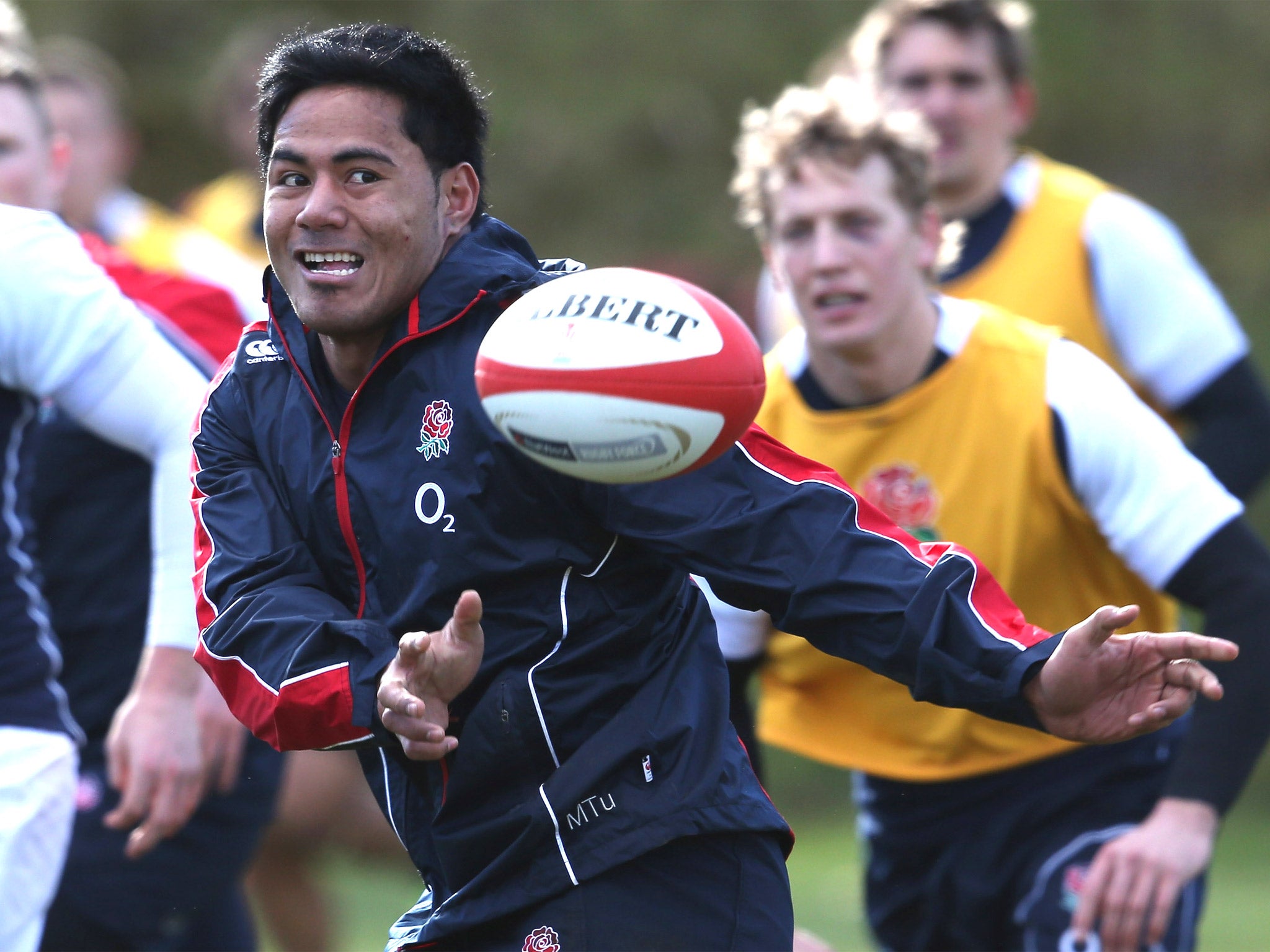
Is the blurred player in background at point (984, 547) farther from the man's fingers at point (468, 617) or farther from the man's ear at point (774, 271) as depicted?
the man's fingers at point (468, 617)

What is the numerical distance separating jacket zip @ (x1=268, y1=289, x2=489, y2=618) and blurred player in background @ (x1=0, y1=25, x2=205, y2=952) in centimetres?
89

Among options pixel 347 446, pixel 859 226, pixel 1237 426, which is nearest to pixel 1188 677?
pixel 347 446

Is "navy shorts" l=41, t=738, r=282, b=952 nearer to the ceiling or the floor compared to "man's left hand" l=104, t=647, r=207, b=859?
nearer to the floor

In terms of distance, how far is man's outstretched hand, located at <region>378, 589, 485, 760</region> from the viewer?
8.42 ft

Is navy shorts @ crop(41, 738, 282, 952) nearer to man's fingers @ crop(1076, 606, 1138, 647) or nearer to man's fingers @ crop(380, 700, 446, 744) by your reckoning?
man's fingers @ crop(380, 700, 446, 744)

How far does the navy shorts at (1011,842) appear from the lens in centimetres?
396

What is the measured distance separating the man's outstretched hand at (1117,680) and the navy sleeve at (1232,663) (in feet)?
3.60

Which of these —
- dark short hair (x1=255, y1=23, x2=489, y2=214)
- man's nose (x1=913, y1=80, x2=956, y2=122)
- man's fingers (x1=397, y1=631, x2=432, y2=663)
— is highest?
man's nose (x1=913, y1=80, x2=956, y2=122)

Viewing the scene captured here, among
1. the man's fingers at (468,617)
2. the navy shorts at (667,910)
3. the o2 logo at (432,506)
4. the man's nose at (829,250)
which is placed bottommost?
the navy shorts at (667,910)

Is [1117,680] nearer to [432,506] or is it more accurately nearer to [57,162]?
[432,506]

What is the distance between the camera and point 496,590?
286 centimetres

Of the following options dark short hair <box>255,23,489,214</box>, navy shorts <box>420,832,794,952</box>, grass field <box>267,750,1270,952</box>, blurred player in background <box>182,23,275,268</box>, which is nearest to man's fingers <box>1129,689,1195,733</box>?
navy shorts <box>420,832,794,952</box>

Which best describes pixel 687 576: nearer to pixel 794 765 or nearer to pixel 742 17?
pixel 794 765

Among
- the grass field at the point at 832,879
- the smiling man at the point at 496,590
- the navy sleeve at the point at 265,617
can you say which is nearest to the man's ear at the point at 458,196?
the smiling man at the point at 496,590
